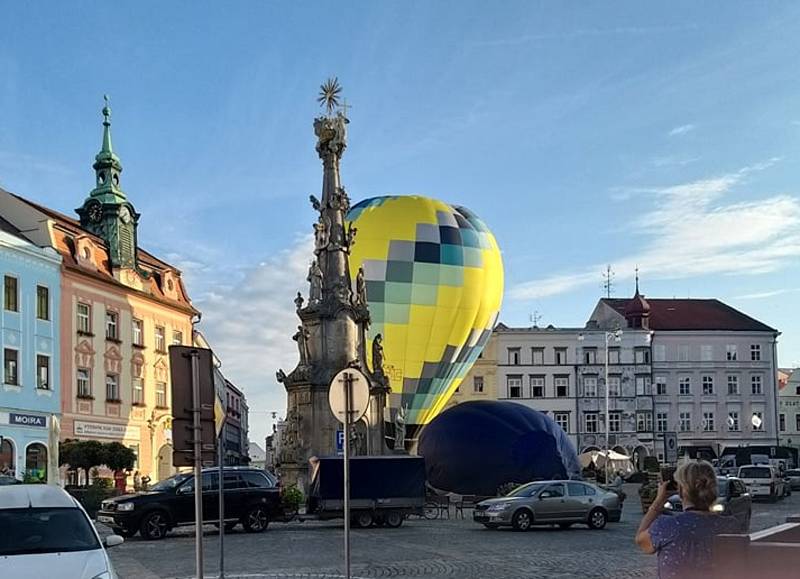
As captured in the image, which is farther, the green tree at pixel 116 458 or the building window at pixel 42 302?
the building window at pixel 42 302

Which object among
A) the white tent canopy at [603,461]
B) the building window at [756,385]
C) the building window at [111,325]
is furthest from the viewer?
the building window at [756,385]

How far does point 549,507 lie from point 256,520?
7.65 m

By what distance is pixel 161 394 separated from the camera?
5544 centimetres

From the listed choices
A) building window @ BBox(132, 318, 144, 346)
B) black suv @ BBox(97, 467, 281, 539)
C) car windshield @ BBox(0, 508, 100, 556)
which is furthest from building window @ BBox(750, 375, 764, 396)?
car windshield @ BBox(0, 508, 100, 556)

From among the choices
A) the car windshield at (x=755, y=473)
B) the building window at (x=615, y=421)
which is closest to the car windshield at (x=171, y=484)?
the car windshield at (x=755, y=473)

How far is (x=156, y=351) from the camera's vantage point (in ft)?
183

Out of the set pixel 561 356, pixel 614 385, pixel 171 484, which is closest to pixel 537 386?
pixel 561 356

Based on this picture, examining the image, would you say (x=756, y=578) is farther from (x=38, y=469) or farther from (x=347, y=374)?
(x=38, y=469)

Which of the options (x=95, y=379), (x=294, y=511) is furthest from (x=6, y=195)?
(x=294, y=511)

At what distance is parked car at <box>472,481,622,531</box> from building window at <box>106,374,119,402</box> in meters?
27.3

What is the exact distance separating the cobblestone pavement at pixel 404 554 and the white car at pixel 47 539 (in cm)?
560

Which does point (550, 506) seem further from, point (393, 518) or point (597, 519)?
point (393, 518)

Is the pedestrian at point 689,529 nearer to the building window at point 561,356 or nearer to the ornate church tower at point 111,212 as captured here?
the ornate church tower at point 111,212

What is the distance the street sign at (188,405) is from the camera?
11.4 metres
